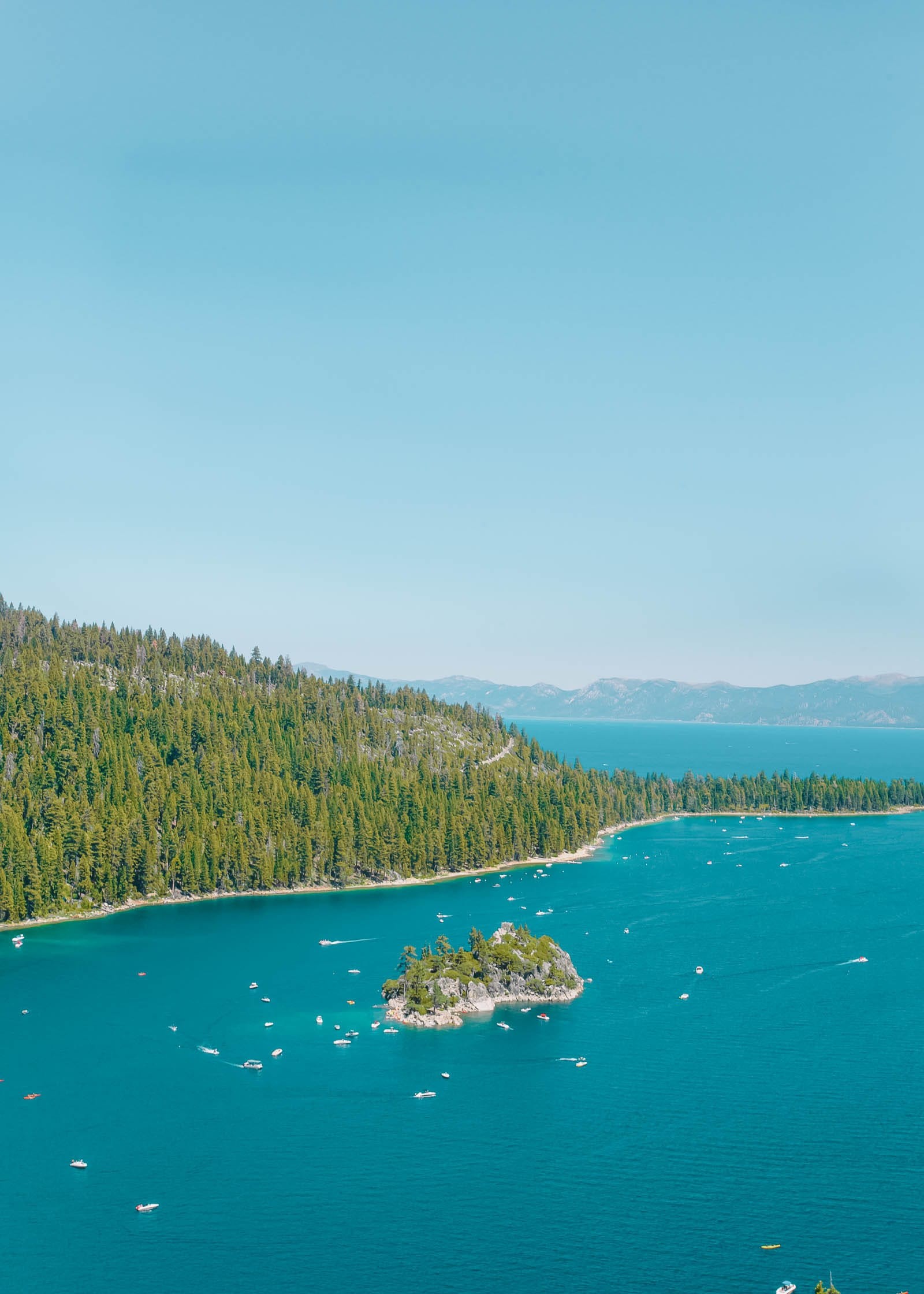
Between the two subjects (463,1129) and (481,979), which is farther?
(481,979)

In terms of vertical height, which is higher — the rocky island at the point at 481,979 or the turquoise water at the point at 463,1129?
the rocky island at the point at 481,979

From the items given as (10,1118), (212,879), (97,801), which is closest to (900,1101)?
(10,1118)

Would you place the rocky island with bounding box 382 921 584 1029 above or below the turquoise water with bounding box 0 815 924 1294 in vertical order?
above

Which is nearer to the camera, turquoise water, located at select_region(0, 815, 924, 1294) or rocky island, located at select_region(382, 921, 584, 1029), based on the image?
turquoise water, located at select_region(0, 815, 924, 1294)

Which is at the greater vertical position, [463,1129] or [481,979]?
[481,979]

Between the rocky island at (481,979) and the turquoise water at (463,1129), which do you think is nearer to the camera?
the turquoise water at (463,1129)
